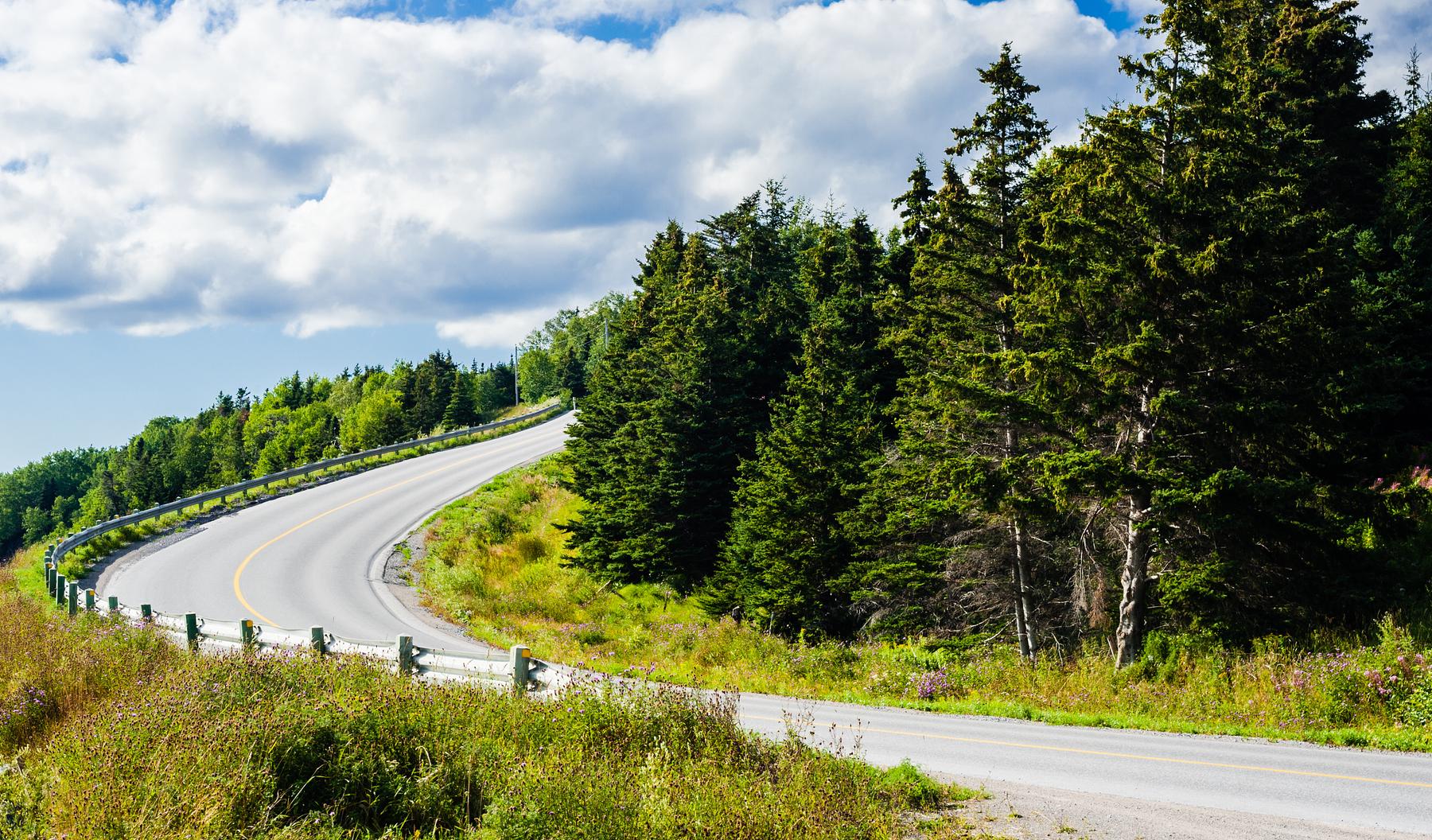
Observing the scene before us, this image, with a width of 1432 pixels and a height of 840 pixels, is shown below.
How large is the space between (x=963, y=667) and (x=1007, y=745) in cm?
587

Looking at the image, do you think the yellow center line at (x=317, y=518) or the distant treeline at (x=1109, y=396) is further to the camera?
the yellow center line at (x=317, y=518)

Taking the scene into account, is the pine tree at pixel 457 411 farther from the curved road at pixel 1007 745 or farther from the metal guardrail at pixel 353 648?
the metal guardrail at pixel 353 648

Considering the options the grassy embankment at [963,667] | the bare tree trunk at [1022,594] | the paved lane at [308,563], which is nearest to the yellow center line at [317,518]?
the paved lane at [308,563]

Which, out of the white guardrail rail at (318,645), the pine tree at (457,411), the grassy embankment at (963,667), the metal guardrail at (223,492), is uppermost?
the pine tree at (457,411)

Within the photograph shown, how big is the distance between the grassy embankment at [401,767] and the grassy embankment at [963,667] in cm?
200

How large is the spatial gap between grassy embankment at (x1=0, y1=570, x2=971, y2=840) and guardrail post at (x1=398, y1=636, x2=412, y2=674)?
1.00 metres

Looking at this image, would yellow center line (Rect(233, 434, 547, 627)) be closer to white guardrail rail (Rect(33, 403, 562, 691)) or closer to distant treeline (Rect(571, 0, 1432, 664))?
white guardrail rail (Rect(33, 403, 562, 691))

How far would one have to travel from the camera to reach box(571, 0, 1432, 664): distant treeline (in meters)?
14.0

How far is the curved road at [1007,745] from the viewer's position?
819 centimetres

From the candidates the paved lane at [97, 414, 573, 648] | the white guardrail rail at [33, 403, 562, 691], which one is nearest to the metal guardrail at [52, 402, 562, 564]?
the paved lane at [97, 414, 573, 648]

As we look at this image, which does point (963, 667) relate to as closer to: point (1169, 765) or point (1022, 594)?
point (1022, 594)

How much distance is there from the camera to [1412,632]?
13.1 m

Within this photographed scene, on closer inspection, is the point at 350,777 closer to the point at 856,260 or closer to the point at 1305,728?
the point at 1305,728

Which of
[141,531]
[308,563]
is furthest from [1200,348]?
[141,531]
